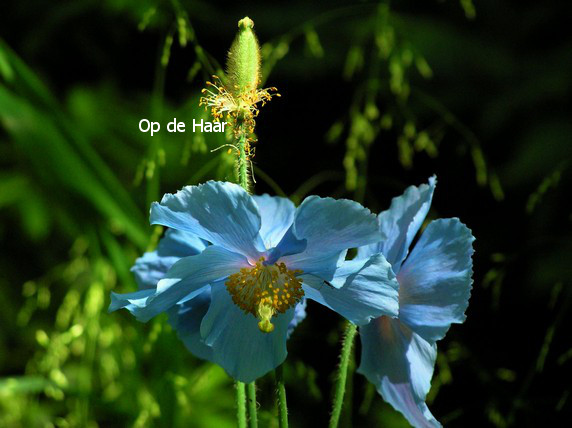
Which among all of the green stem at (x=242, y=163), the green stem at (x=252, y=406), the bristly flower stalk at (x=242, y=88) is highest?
the bristly flower stalk at (x=242, y=88)

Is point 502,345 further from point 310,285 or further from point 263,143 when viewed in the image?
point 310,285

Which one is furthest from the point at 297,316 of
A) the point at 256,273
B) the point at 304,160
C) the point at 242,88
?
the point at 304,160

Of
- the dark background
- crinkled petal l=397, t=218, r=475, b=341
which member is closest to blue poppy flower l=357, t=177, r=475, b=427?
crinkled petal l=397, t=218, r=475, b=341

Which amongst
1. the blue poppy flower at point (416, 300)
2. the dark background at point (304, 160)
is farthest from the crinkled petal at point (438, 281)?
the dark background at point (304, 160)

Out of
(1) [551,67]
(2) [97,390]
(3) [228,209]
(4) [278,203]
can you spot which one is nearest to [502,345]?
(1) [551,67]

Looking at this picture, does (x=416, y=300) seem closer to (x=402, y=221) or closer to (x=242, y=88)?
(x=402, y=221)

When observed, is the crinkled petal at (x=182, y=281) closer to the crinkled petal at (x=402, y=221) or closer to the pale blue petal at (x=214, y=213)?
the pale blue petal at (x=214, y=213)
